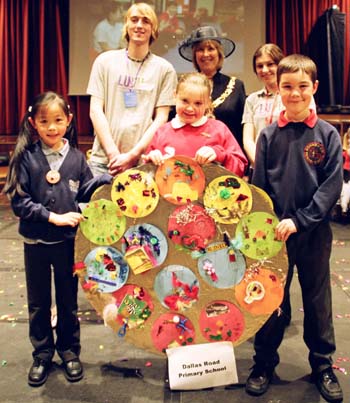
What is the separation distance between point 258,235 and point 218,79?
3.10ft

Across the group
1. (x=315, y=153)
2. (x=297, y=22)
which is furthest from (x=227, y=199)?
(x=297, y=22)

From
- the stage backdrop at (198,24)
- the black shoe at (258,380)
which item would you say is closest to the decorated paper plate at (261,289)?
the black shoe at (258,380)

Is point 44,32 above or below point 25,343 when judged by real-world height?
above

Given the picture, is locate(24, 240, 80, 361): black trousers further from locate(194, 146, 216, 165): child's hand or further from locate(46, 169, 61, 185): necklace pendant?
locate(194, 146, 216, 165): child's hand

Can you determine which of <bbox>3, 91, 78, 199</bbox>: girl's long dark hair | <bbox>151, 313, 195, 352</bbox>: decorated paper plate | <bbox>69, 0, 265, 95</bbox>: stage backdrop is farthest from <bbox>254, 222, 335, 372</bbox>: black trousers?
<bbox>69, 0, 265, 95</bbox>: stage backdrop

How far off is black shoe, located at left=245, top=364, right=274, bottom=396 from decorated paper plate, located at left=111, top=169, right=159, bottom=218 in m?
0.68

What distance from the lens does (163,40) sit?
6.21m

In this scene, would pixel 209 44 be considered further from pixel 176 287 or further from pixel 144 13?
pixel 176 287

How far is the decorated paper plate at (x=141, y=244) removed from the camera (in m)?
1.67

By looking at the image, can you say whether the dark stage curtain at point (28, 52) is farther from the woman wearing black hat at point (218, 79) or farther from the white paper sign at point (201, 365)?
the white paper sign at point (201, 365)

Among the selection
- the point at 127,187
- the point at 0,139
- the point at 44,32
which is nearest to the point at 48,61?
the point at 44,32

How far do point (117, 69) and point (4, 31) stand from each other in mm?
5033

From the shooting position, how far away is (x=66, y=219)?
1.69 m

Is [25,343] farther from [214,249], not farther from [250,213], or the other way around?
[250,213]
